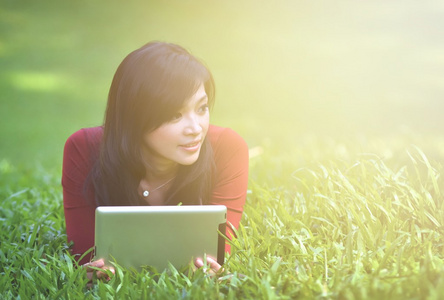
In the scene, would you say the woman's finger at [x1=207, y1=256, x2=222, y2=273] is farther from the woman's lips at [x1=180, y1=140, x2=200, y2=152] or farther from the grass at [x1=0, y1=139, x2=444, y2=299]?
the woman's lips at [x1=180, y1=140, x2=200, y2=152]

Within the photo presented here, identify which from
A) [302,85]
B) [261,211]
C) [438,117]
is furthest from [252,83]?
[261,211]

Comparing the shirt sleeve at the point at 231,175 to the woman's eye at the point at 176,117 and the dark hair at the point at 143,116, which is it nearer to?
the dark hair at the point at 143,116

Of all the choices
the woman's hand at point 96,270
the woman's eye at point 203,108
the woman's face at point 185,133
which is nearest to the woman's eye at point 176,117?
the woman's face at point 185,133

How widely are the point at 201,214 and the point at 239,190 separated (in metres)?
0.50

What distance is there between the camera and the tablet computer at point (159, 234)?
2.36 meters

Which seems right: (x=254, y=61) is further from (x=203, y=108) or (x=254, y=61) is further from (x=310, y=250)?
(x=310, y=250)

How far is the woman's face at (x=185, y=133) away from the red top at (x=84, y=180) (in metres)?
0.26

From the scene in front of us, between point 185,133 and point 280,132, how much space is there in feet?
12.4

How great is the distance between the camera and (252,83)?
7.60 meters

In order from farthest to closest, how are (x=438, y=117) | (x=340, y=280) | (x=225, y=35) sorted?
(x=225, y=35) → (x=438, y=117) → (x=340, y=280)

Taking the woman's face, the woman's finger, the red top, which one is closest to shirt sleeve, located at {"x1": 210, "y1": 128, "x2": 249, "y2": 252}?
the red top

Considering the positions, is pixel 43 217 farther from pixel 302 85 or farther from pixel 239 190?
pixel 302 85

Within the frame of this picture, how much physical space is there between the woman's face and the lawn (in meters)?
0.44

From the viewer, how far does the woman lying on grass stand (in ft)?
8.29
